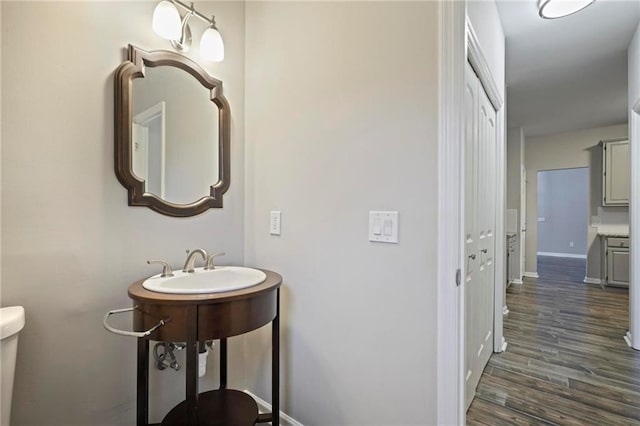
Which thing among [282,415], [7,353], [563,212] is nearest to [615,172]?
[563,212]

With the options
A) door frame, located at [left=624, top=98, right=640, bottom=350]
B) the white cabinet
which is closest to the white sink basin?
door frame, located at [left=624, top=98, right=640, bottom=350]

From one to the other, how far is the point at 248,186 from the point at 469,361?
5.34 ft

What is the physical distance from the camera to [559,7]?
2.06 m

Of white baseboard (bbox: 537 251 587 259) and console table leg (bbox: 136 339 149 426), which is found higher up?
console table leg (bbox: 136 339 149 426)

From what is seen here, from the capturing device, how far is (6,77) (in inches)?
40.6

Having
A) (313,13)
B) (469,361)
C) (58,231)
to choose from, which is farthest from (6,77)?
(469,361)

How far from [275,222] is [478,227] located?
1.26 m

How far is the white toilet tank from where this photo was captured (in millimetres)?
885

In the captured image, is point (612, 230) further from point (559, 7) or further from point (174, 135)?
point (174, 135)

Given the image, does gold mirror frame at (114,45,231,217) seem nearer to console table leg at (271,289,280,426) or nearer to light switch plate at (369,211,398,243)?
console table leg at (271,289,280,426)

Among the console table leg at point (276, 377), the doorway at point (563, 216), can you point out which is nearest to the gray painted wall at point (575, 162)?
the doorway at point (563, 216)

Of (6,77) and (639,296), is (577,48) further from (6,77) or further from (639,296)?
(6,77)

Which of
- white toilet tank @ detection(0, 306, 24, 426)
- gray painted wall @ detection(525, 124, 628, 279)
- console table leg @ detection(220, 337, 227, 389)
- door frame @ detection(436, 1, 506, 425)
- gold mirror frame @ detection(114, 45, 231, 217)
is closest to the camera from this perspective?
white toilet tank @ detection(0, 306, 24, 426)

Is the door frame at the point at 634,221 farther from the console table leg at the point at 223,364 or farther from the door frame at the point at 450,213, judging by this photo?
the console table leg at the point at 223,364
